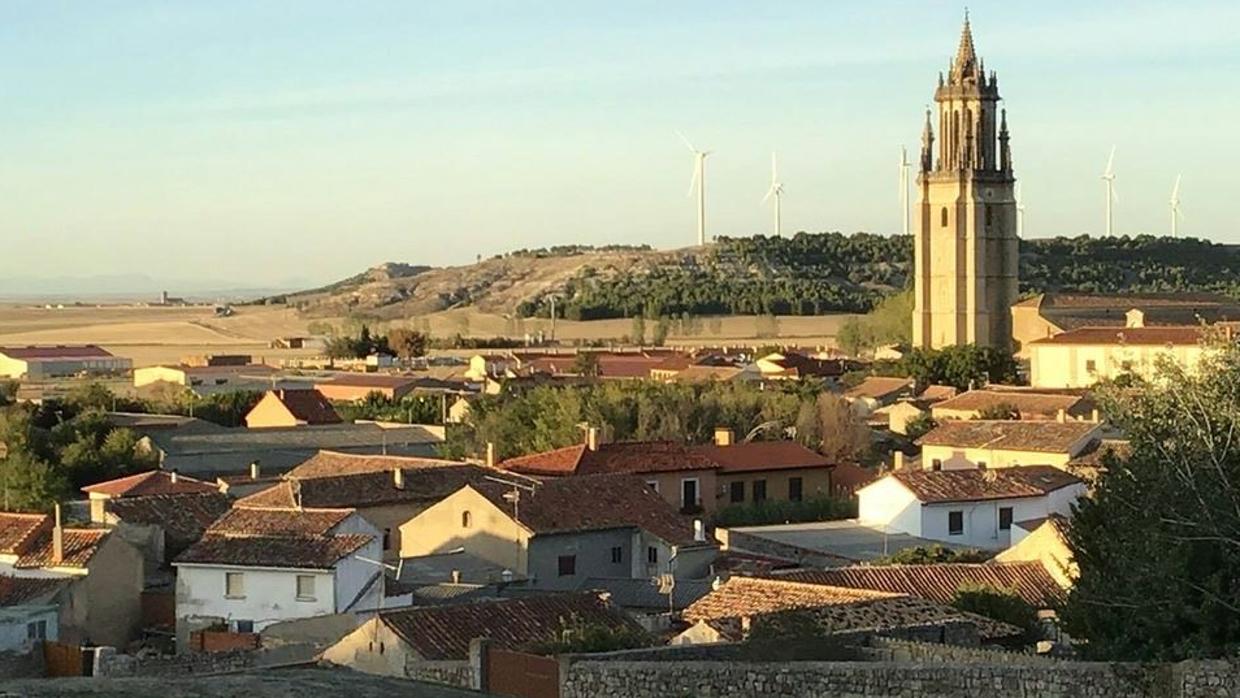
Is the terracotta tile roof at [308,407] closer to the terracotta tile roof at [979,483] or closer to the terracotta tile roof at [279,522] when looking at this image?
the terracotta tile roof at [979,483]

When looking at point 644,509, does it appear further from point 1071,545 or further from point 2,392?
point 2,392

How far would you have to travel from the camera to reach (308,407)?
6838cm

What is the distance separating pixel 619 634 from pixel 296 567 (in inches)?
382

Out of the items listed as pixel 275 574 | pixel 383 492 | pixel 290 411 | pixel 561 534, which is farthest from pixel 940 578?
pixel 290 411

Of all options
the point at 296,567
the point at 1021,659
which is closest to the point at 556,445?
the point at 296,567

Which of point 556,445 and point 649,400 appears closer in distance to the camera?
point 556,445

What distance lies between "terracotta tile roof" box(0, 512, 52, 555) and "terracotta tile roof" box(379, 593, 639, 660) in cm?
1054

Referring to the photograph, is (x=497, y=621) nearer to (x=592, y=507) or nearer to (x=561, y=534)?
(x=561, y=534)

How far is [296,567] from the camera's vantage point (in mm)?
29359

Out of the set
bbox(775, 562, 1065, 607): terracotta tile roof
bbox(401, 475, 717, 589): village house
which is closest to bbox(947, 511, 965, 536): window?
bbox(401, 475, 717, 589): village house

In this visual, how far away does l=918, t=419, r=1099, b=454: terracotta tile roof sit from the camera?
2032 inches

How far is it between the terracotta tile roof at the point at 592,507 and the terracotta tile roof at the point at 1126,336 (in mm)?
48066

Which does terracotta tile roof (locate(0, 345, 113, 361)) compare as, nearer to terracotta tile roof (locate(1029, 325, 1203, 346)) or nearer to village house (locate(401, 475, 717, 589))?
terracotta tile roof (locate(1029, 325, 1203, 346))

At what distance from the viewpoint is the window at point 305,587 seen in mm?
29344
